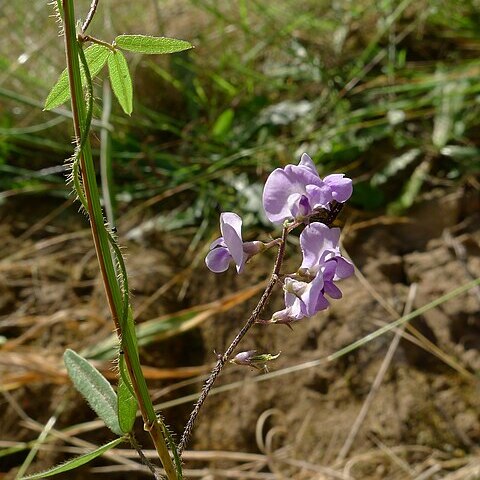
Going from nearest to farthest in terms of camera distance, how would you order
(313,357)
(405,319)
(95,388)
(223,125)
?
(95,388) → (405,319) → (313,357) → (223,125)

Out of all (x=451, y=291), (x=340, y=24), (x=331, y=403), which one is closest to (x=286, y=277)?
(x=331, y=403)

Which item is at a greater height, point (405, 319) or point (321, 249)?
point (321, 249)

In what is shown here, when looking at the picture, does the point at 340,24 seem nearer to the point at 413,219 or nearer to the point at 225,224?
the point at 413,219

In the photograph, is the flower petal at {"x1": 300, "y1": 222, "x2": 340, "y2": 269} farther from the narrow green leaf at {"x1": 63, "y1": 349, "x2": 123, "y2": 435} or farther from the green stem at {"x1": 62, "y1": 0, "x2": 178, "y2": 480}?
the narrow green leaf at {"x1": 63, "y1": 349, "x2": 123, "y2": 435}

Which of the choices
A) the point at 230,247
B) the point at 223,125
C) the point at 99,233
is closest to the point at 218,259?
the point at 230,247

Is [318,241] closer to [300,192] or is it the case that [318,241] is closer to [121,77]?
[300,192]
